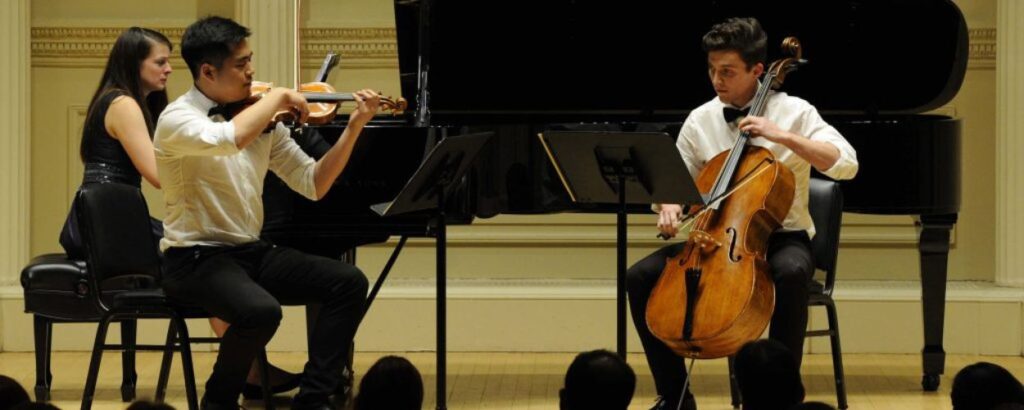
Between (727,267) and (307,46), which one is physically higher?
(307,46)

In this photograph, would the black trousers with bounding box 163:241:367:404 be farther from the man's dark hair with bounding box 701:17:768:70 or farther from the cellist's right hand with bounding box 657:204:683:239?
the man's dark hair with bounding box 701:17:768:70

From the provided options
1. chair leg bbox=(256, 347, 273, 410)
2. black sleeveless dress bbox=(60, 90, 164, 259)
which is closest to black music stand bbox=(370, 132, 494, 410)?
chair leg bbox=(256, 347, 273, 410)

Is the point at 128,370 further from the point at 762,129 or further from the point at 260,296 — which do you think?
the point at 762,129

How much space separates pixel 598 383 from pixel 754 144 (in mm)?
1854

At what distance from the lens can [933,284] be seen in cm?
512

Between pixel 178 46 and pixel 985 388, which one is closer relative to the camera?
pixel 985 388

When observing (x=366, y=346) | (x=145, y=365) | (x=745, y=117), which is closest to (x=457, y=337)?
(x=366, y=346)

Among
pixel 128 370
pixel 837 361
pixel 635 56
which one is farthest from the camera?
pixel 635 56

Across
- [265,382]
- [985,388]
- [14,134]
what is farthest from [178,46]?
[985,388]

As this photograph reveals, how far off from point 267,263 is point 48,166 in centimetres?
265

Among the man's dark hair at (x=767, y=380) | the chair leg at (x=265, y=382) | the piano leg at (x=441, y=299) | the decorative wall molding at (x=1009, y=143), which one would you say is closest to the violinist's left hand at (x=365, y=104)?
the piano leg at (x=441, y=299)

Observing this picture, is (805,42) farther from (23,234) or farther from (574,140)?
(23,234)

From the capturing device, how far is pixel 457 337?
611 centimetres

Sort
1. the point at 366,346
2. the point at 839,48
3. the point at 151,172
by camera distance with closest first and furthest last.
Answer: the point at 151,172 < the point at 839,48 < the point at 366,346
